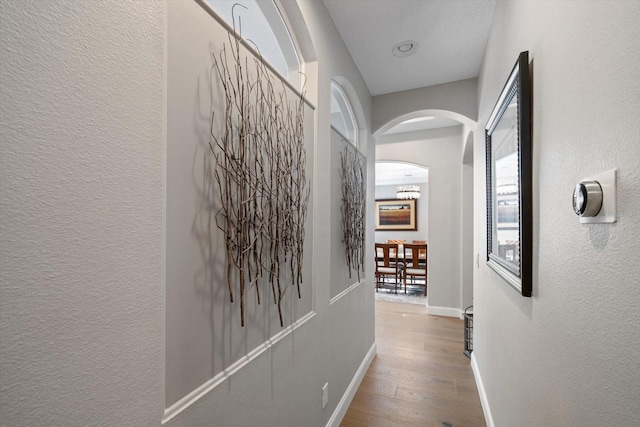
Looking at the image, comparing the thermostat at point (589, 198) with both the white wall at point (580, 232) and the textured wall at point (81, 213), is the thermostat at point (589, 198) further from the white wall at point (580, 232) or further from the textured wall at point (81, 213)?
the textured wall at point (81, 213)

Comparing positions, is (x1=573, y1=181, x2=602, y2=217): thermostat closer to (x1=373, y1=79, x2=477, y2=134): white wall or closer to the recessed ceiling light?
the recessed ceiling light

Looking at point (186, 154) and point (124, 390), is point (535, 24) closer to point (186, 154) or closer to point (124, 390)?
point (186, 154)

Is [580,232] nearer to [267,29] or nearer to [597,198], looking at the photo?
[597,198]

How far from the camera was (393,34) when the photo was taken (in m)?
2.16

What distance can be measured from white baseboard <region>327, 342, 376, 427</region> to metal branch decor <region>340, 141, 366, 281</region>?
87 cm

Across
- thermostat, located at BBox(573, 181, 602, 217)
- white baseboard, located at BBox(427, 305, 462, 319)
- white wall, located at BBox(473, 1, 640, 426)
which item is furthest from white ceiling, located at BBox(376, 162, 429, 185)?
thermostat, located at BBox(573, 181, 602, 217)

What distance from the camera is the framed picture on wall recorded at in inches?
335

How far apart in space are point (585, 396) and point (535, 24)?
121 cm

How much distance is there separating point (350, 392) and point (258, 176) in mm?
1974

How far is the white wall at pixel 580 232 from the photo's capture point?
1.82 ft

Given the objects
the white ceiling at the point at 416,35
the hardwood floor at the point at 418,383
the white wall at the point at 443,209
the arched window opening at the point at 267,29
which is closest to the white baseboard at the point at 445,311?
the white wall at the point at 443,209

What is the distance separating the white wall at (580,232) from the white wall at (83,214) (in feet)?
3.25

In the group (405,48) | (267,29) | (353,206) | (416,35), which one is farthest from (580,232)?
(405,48)

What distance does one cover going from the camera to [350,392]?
232cm
